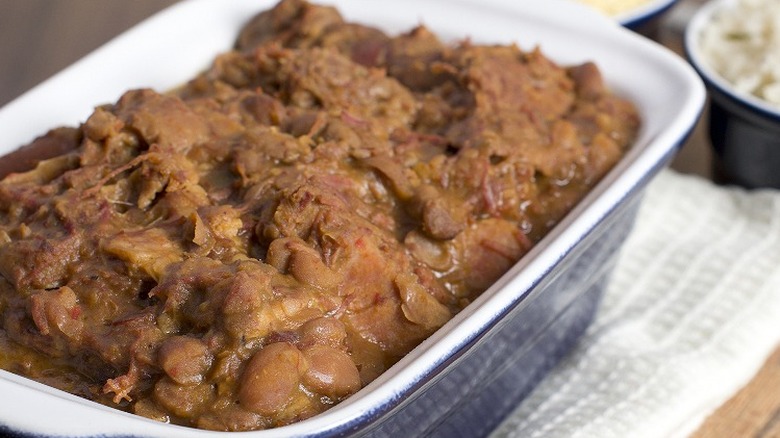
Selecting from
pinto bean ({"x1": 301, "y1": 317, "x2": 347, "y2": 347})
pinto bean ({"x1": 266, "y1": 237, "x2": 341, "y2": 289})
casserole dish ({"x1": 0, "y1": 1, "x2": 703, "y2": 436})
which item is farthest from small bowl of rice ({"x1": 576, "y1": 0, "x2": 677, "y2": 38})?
pinto bean ({"x1": 301, "y1": 317, "x2": 347, "y2": 347})

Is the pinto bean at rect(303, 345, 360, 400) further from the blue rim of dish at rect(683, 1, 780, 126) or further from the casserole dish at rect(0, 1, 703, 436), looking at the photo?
the blue rim of dish at rect(683, 1, 780, 126)

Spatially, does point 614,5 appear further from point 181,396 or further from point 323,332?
point 181,396

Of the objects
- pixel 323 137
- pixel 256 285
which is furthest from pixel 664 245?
pixel 256 285

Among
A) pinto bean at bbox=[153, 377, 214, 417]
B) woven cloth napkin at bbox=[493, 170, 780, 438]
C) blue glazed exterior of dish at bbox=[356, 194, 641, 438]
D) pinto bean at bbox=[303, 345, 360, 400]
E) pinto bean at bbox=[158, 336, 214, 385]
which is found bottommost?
woven cloth napkin at bbox=[493, 170, 780, 438]

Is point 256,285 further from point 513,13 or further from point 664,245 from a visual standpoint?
point 664,245

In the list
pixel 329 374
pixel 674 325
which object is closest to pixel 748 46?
pixel 674 325

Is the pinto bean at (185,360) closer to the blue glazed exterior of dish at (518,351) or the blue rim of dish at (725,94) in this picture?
the blue glazed exterior of dish at (518,351)
